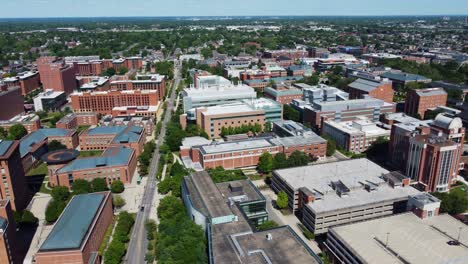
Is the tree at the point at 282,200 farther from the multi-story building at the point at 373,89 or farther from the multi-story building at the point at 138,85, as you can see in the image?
the multi-story building at the point at 138,85

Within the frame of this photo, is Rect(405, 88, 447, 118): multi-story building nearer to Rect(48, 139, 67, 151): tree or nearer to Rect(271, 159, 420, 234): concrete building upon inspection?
Rect(271, 159, 420, 234): concrete building

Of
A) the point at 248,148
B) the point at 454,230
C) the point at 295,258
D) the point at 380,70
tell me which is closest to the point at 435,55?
the point at 380,70

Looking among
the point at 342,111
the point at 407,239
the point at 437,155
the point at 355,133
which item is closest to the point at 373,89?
the point at 342,111

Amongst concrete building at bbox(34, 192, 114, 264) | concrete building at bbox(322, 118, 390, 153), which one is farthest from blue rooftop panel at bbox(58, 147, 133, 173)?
concrete building at bbox(322, 118, 390, 153)

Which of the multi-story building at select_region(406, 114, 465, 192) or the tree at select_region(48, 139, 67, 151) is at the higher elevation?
the multi-story building at select_region(406, 114, 465, 192)

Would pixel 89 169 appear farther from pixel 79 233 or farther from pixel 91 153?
pixel 79 233

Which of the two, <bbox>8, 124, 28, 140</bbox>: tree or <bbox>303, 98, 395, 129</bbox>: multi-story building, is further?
<bbox>303, 98, 395, 129</bbox>: multi-story building

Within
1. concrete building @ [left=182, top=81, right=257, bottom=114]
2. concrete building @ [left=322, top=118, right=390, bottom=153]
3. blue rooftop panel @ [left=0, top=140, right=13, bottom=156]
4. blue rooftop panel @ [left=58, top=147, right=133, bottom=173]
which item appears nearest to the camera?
blue rooftop panel @ [left=0, top=140, right=13, bottom=156]
